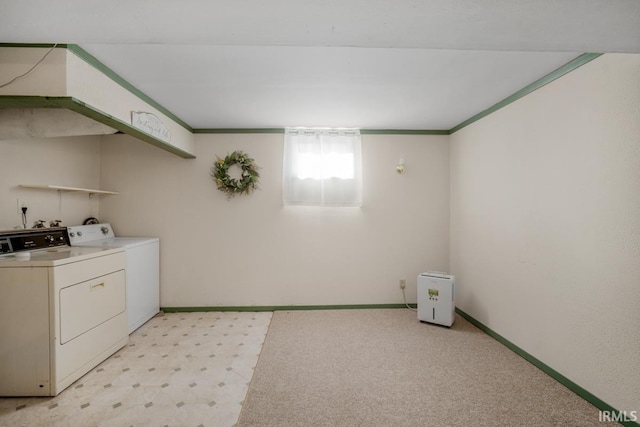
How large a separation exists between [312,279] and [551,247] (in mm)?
2474

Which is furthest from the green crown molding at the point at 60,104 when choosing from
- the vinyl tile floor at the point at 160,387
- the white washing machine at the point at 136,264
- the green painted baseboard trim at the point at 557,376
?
the green painted baseboard trim at the point at 557,376

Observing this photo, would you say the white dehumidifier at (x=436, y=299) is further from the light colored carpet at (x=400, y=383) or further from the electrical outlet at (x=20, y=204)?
the electrical outlet at (x=20, y=204)

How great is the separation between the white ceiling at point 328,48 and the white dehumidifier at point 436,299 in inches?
73.2

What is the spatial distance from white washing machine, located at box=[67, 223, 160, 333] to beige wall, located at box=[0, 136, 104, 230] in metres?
0.27

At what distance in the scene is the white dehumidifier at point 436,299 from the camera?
2.94m

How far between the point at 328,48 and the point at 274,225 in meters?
2.27

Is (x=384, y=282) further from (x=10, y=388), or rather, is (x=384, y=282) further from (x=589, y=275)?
(x=10, y=388)

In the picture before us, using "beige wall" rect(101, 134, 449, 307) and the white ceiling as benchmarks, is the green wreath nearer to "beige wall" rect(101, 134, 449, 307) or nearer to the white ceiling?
"beige wall" rect(101, 134, 449, 307)

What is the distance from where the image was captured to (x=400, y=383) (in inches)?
79.7

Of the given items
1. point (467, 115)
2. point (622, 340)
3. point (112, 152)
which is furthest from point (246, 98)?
point (622, 340)

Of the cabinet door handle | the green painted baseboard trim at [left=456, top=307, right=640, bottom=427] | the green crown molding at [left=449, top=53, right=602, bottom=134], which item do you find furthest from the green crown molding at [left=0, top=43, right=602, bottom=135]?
the green painted baseboard trim at [left=456, top=307, right=640, bottom=427]

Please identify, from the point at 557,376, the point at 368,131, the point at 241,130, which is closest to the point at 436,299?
the point at 557,376

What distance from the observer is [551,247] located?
6.89 feet

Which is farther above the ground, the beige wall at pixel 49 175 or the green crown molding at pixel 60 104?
the green crown molding at pixel 60 104
